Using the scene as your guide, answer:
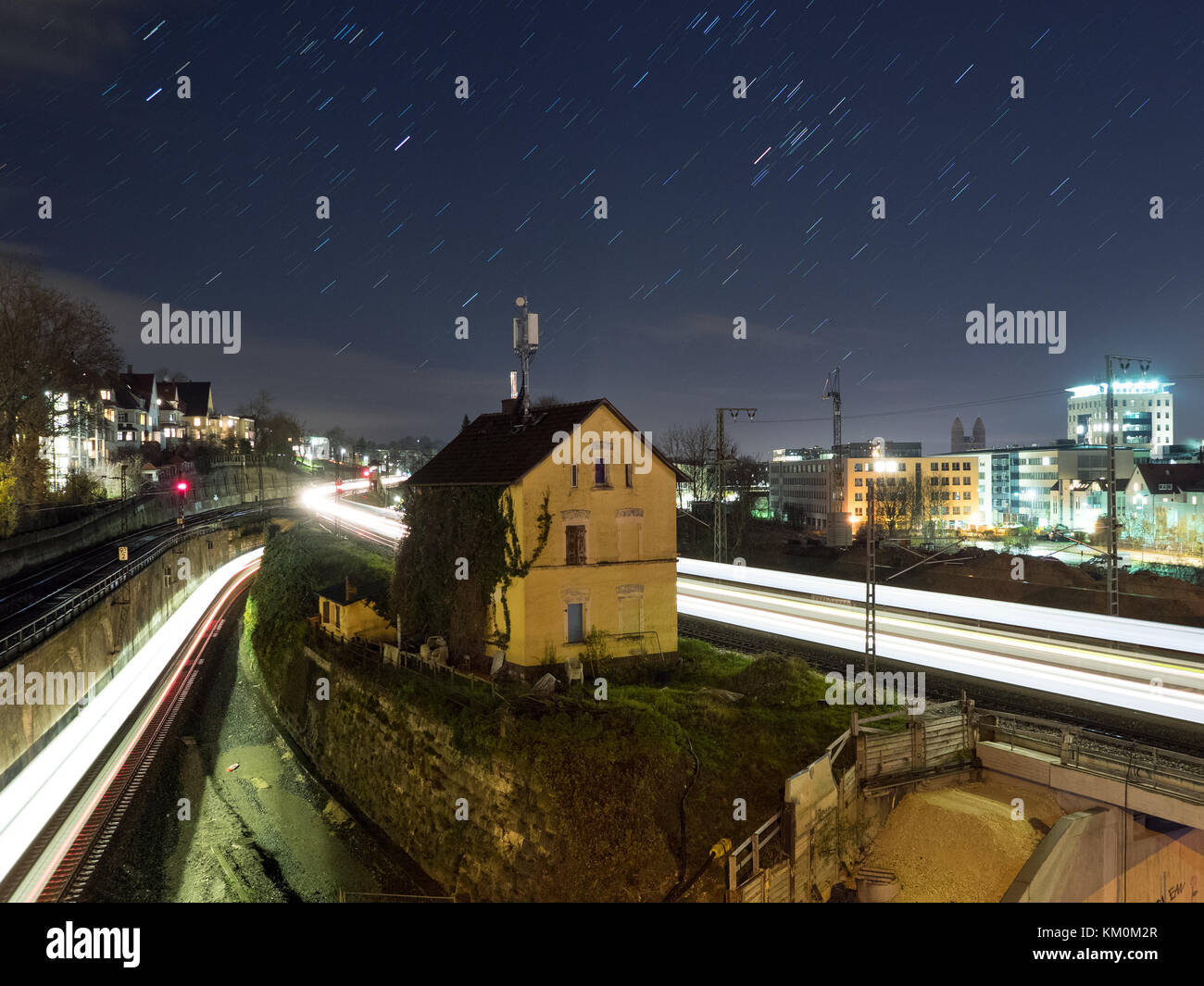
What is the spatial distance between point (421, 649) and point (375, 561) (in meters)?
17.3

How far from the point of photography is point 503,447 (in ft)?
84.8

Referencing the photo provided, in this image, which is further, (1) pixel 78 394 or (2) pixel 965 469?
(2) pixel 965 469

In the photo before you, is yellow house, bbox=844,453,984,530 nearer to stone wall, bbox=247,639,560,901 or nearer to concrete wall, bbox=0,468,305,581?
concrete wall, bbox=0,468,305,581

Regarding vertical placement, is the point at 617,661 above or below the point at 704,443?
below

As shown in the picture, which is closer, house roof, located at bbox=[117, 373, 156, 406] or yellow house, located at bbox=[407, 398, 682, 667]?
yellow house, located at bbox=[407, 398, 682, 667]

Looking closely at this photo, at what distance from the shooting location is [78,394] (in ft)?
154

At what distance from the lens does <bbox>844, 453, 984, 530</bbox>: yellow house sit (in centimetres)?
10375

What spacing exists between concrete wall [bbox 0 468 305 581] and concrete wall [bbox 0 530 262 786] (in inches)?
240

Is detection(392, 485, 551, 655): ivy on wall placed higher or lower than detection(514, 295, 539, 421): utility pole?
lower

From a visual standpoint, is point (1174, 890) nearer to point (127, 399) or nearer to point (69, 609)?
point (69, 609)

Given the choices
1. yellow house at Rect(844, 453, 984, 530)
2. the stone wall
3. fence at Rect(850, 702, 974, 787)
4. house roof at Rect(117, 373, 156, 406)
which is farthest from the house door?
house roof at Rect(117, 373, 156, 406)

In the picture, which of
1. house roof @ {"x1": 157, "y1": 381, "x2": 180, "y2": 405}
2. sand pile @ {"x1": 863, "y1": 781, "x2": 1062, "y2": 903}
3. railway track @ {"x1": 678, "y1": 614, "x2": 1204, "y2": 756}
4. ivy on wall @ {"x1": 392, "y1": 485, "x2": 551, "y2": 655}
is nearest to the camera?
sand pile @ {"x1": 863, "y1": 781, "x2": 1062, "y2": 903}
